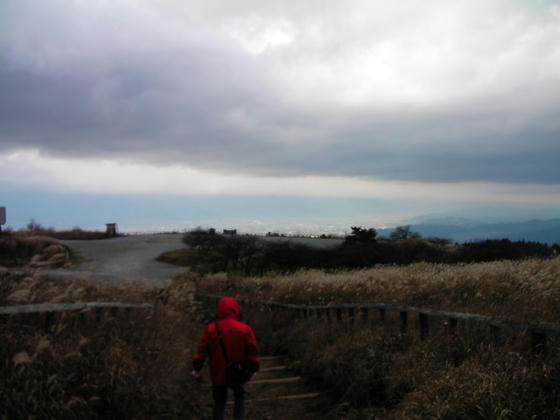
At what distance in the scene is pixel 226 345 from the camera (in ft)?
Result: 17.6

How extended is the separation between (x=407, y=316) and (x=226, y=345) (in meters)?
3.80

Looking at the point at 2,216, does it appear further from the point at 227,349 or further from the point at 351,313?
the point at 227,349

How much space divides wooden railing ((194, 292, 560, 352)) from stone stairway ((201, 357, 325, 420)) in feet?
6.25

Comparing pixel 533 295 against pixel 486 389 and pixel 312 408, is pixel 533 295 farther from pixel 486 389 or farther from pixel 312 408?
pixel 312 408

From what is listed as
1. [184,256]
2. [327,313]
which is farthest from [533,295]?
[184,256]

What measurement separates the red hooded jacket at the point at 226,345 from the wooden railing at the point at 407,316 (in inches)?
127

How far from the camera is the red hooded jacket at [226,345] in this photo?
5.36m

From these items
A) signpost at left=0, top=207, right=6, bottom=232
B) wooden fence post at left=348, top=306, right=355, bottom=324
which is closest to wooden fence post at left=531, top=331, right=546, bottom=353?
wooden fence post at left=348, top=306, right=355, bottom=324

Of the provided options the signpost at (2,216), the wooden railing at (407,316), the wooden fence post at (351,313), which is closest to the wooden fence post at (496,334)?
the wooden railing at (407,316)

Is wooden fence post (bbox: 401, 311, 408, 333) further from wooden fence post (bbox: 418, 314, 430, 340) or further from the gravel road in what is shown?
the gravel road

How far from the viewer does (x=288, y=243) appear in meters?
24.2

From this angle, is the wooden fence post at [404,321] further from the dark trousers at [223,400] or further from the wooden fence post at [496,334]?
the dark trousers at [223,400]

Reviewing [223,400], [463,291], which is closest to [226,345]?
[223,400]

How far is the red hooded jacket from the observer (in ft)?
17.6
